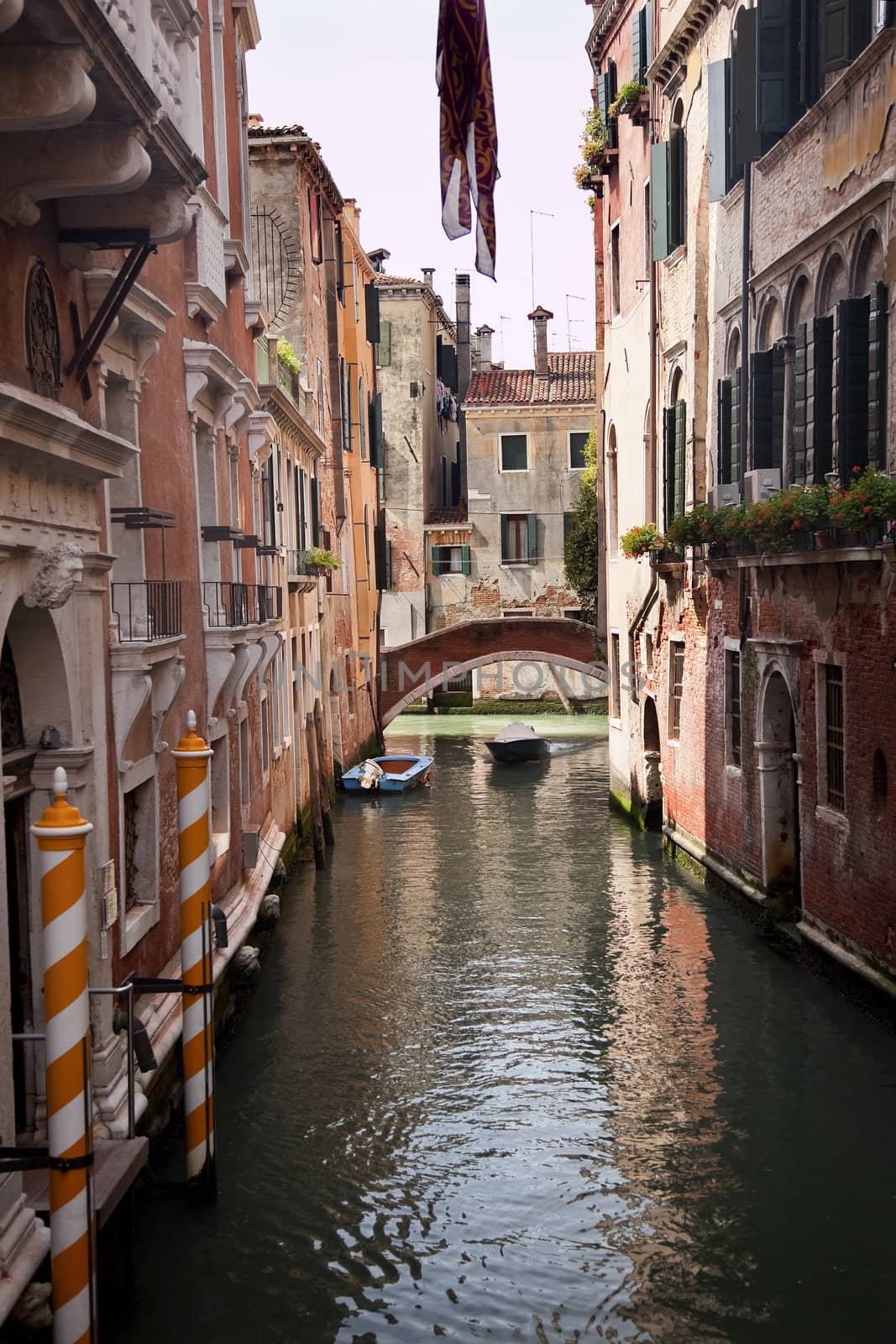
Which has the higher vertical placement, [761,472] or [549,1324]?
[761,472]

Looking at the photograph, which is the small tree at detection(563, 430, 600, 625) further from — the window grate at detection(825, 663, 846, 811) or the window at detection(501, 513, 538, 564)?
the window grate at detection(825, 663, 846, 811)

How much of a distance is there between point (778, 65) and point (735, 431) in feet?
10.3

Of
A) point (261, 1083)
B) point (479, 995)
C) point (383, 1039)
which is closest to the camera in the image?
point (261, 1083)

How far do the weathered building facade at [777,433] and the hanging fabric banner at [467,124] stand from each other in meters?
2.39

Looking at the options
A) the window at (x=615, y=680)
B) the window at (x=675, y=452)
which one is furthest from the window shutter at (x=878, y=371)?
the window at (x=615, y=680)

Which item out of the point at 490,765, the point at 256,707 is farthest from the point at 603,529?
the point at 256,707

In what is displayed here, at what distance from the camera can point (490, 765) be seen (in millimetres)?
26797

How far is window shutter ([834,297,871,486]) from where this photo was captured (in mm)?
10008

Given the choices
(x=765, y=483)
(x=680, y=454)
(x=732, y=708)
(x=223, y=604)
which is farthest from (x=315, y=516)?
(x=223, y=604)

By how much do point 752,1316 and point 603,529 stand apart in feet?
58.1

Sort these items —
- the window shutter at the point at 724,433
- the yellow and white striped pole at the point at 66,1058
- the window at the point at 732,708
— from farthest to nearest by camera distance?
the window at the point at 732,708
the window shutter at the point at 724,433
the yellow and white striped pole at the point at 66,1058

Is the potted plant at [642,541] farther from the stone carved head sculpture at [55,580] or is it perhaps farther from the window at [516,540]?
the window at [516,540]

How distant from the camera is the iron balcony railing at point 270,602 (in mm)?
13047

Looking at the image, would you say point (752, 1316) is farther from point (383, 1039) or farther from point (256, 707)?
point (256, 707)
